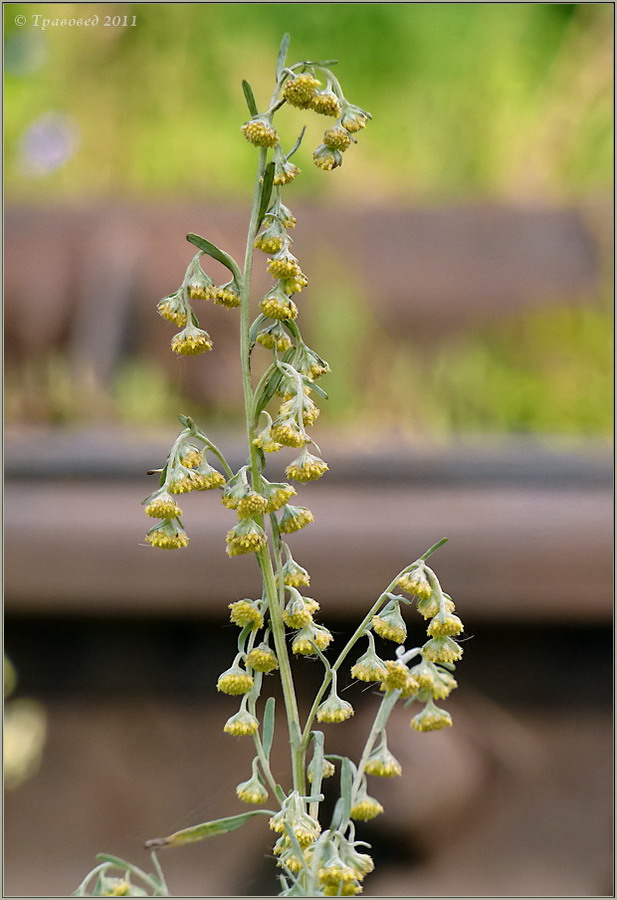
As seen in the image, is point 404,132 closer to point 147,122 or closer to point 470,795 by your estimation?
point 147,122

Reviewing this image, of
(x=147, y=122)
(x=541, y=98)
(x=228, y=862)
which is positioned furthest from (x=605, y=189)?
(x=228, y=862)

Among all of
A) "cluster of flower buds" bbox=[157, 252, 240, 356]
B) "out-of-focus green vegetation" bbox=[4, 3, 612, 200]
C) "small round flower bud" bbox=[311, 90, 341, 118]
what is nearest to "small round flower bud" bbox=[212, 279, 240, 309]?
"cluster of flower buds" bbox=[157, 252, 240, 356]

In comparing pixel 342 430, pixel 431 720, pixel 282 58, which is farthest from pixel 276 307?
pixel 342 430

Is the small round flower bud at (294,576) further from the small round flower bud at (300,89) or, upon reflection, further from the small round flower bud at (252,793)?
the small round flower bud at (300,89)

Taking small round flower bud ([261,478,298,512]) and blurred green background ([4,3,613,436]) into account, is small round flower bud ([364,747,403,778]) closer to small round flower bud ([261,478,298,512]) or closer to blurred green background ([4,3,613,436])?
small round flower bud ([261,478,298,512])

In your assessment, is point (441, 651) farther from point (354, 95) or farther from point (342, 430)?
point (354, 95)

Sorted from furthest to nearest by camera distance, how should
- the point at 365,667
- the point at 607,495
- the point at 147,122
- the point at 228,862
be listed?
1. the point at 147,122
2. the point at 607,495
3. the point at 228,862
4. the point at 365,667

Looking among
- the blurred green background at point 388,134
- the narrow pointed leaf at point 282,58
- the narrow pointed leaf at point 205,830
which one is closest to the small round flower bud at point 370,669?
the narrow pointed leaf at point 205,830
